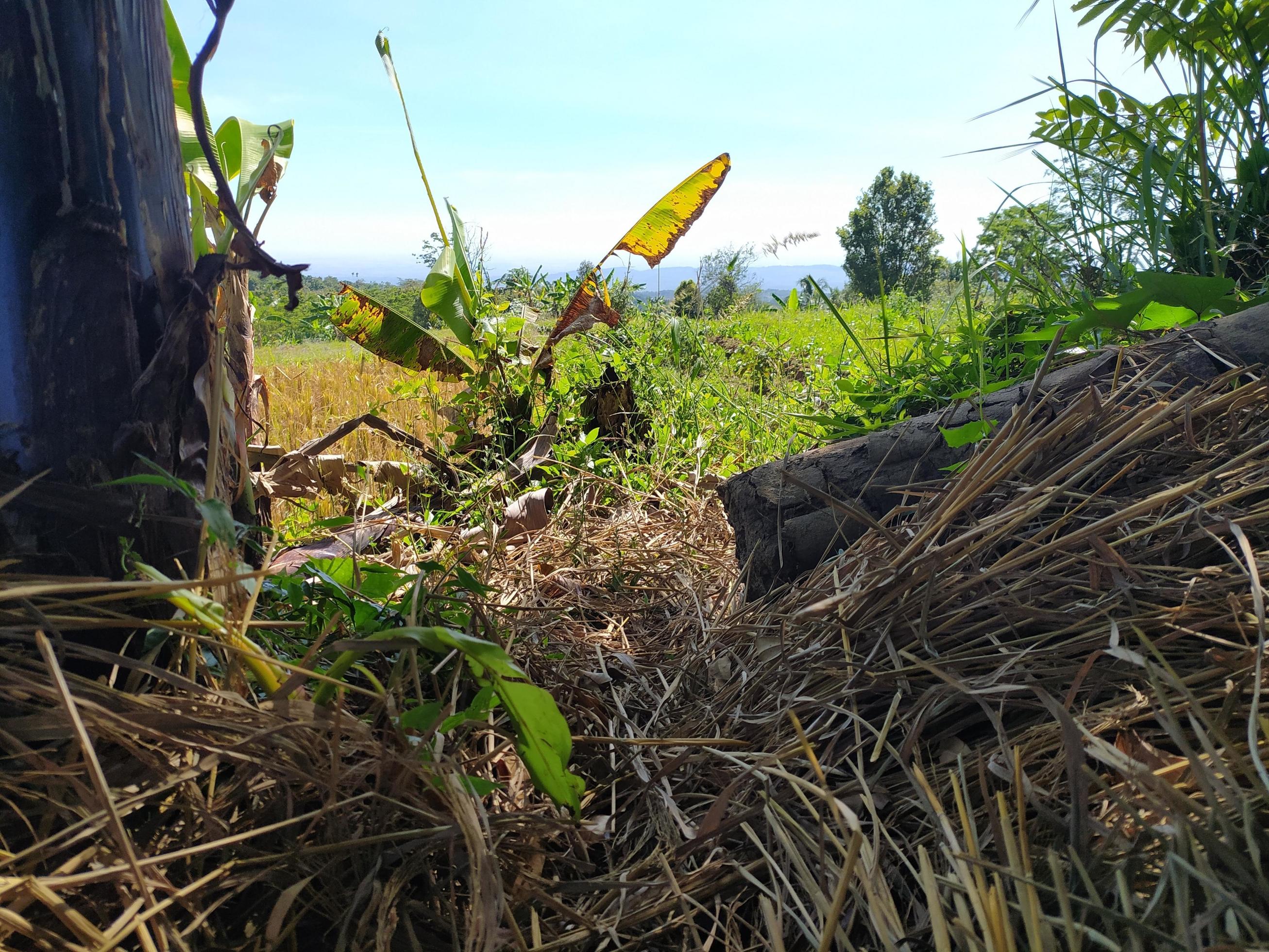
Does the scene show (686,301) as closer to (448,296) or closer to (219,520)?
(448,296)

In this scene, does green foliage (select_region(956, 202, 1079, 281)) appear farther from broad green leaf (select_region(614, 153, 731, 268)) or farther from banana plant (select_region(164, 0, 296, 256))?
broad green leaf (select_region(614, 153, 731, 268))

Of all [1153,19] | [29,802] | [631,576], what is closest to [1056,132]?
[1153,19]

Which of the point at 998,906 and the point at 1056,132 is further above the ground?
the point at 1056,132

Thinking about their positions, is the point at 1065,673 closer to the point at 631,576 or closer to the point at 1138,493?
the point at 1138,493

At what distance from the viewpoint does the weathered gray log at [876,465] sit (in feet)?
4.07

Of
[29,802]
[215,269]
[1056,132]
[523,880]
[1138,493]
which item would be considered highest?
[1056,132]

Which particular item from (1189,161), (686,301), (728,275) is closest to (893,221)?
(686,301)

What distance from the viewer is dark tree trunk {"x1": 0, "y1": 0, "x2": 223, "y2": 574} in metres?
0.85

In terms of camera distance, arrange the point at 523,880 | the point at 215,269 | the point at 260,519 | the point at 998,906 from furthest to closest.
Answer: the point at 260,519
the point at 215,269
the point at 523,880
the point at 998,906

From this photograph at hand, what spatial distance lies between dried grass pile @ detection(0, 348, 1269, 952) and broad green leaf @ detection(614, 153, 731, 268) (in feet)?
11.4

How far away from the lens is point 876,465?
1.48 metres

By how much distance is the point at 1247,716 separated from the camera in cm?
71

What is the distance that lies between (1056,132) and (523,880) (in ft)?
8.52

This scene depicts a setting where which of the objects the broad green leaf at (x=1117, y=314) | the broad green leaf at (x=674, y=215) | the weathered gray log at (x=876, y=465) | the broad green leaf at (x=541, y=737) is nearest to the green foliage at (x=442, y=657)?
the broad green leaf at (x=541, y=737)
